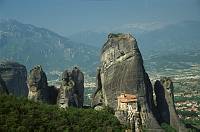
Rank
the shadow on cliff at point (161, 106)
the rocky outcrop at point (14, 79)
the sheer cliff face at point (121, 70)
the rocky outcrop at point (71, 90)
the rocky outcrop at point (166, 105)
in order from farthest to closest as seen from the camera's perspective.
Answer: the rocky outcrop at point (14, 79)
the shadow on cliff at point (161, 106)
the rocky outcrop at point (166, 105)
the sheer cliff face at point (121, 70)
the rocky outcrop at point (71, 90)

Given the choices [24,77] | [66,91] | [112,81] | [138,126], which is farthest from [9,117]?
[24,77]

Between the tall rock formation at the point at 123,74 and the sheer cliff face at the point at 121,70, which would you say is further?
the sheer cliff face at the point at 121,70

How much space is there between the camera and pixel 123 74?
120ft

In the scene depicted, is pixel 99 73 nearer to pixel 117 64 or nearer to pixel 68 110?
pixel 117 64

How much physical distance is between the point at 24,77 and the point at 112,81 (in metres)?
17.6

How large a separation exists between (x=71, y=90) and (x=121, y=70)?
3.80 m

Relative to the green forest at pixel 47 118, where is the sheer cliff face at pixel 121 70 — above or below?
above

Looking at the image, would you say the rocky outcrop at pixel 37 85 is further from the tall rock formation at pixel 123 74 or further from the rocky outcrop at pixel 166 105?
the rocky outcrop at pixel 166 105

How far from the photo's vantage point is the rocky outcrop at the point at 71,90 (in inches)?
1407

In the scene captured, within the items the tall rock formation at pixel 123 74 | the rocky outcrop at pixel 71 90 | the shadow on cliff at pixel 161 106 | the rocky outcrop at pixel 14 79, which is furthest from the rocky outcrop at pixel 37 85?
the rocky outcrop at pixel 14 79

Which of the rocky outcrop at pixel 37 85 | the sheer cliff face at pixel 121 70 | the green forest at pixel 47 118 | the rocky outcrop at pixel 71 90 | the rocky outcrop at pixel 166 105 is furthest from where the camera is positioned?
the rocky outcrop at pixel 166 105

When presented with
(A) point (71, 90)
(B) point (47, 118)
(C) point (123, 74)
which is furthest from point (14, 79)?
(B) point (47, 118)

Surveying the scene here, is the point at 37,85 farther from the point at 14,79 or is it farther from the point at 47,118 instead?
the point at 14,79

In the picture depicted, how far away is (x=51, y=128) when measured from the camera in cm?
2908
